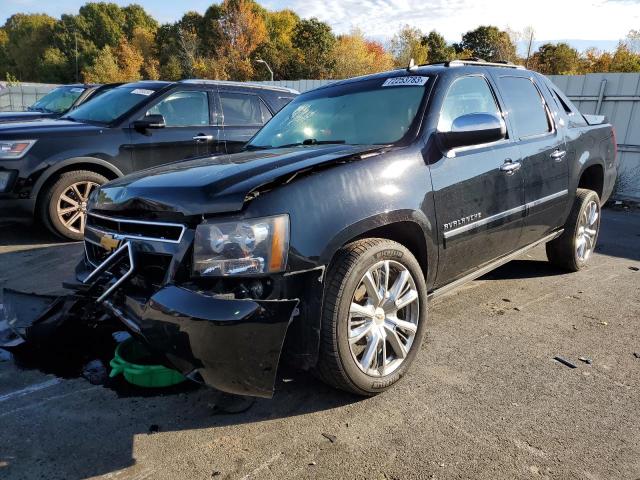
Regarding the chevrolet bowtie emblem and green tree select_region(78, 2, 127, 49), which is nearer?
the chevrolet bowtie emblem

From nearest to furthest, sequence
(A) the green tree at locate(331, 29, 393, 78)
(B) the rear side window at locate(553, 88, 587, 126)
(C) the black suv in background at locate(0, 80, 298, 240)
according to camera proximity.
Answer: (B) the rear side window at locate(553, 88, 587, 126)
(C) the black suv in background at locate(0, 80, 298, 240)
(A) the green tree at locate(331, 29, 393, 78)

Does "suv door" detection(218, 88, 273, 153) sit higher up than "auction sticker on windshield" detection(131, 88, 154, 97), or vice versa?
"auction sticker on windshield" detection(131, 88, 154, 97)

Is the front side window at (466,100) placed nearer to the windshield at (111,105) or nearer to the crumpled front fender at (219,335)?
the crumpled front fender at (219,335)

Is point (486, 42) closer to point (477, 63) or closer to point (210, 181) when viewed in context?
point (477, 63)

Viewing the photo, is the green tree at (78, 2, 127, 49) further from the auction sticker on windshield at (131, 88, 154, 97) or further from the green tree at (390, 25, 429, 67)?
the auction sticker on windshield at (131, 88, 154, 97)

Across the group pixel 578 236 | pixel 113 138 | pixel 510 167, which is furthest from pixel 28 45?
pixel 510 167

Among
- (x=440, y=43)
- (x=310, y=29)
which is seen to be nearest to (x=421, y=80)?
(x=310, y=29)

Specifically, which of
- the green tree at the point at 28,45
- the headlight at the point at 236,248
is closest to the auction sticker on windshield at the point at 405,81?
the headlight at the point at 236,248

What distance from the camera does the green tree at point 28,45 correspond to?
8016cm

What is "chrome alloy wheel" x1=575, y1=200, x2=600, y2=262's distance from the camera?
15.9ft

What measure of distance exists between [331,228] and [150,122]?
4.20 m

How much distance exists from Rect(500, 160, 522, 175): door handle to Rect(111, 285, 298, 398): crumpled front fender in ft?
6.62

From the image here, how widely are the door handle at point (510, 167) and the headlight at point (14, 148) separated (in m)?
4.79

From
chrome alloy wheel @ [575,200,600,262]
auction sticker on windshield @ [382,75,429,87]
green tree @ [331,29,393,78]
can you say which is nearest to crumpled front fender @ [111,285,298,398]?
auction sticker on windshield @ [382,75,429,87]
